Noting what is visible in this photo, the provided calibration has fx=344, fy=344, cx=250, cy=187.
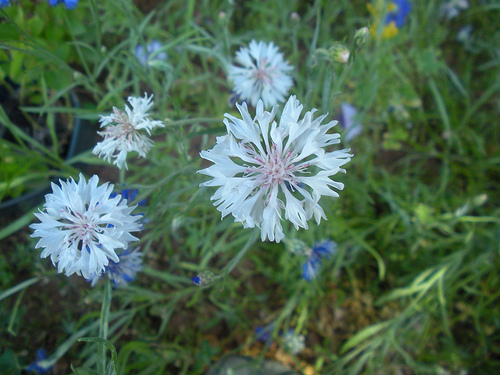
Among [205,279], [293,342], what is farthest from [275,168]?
[293,342]

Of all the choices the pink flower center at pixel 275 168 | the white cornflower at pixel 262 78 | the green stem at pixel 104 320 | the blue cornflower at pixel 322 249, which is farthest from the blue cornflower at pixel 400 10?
the green stem at pixel 104 320

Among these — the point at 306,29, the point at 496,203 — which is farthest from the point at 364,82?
the point at 496,203

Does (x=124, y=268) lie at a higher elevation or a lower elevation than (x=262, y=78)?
lower

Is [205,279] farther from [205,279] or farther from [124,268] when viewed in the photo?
[124,268]

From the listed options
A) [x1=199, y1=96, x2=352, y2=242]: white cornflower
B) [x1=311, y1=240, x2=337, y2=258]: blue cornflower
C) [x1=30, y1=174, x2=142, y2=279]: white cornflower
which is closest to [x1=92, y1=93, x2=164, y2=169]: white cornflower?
[x1=30, y1=174, x2=142, y2=279]: white cornflower

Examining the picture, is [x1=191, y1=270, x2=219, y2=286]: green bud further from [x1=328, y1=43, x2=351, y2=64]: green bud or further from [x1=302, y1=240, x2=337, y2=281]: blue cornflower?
[x1=328, y1=43, x2=351, y2=64]: green bud

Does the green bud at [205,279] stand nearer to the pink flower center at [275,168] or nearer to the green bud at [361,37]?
the pink flower center at [275,168]
